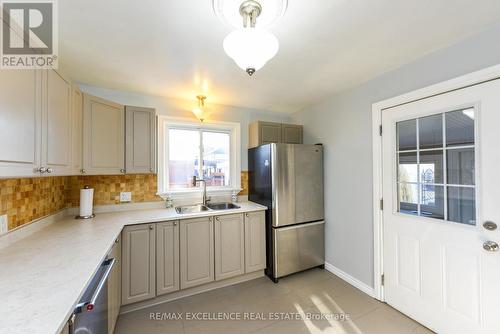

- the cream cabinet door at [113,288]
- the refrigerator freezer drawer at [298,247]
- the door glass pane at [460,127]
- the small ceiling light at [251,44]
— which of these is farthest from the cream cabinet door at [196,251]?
the door glass pane at [460,127]

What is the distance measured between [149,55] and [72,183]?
1.66m

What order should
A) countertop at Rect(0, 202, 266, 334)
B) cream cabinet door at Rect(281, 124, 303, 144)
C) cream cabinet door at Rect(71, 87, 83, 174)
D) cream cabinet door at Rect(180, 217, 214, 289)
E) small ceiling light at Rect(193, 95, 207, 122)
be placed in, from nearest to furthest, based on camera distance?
countertop at Rect(0, 202, 266, 334) → cream cabinet door at Rect(71, 87, 83, 174) → cream cabinet door at Rect(180, 217, 214, 289) → small ceiling light at Rect(193, 95, 207, 122) → cream cabinet door at Rect(281, 124, 303, 144)

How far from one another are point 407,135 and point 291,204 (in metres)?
1.36

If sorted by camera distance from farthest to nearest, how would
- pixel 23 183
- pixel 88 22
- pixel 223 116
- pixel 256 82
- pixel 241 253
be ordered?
pixel 223 116 → pixel 241 253 → pixel 256 82 → pixel 23 183 → pixel 88 22

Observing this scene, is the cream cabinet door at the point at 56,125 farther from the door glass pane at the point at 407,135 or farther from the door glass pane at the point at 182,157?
the door glass pane at the point at 407,135

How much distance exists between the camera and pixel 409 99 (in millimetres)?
1794

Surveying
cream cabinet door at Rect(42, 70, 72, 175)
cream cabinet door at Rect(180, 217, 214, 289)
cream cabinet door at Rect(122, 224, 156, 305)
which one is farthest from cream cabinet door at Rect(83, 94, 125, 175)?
cream cabinet door at Rect(180, 217, 214, 289)

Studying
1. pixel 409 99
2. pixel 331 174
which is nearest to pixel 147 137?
pixel 331 174

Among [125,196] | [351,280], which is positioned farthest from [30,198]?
[351,280]

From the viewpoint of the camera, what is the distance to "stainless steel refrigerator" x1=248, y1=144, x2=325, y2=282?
96.2 inches

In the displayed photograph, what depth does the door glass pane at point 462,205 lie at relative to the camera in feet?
4.83

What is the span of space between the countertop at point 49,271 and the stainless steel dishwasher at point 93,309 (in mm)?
82

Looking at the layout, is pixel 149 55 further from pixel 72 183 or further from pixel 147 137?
pixel 72 183

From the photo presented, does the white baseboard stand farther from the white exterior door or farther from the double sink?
the double sink
